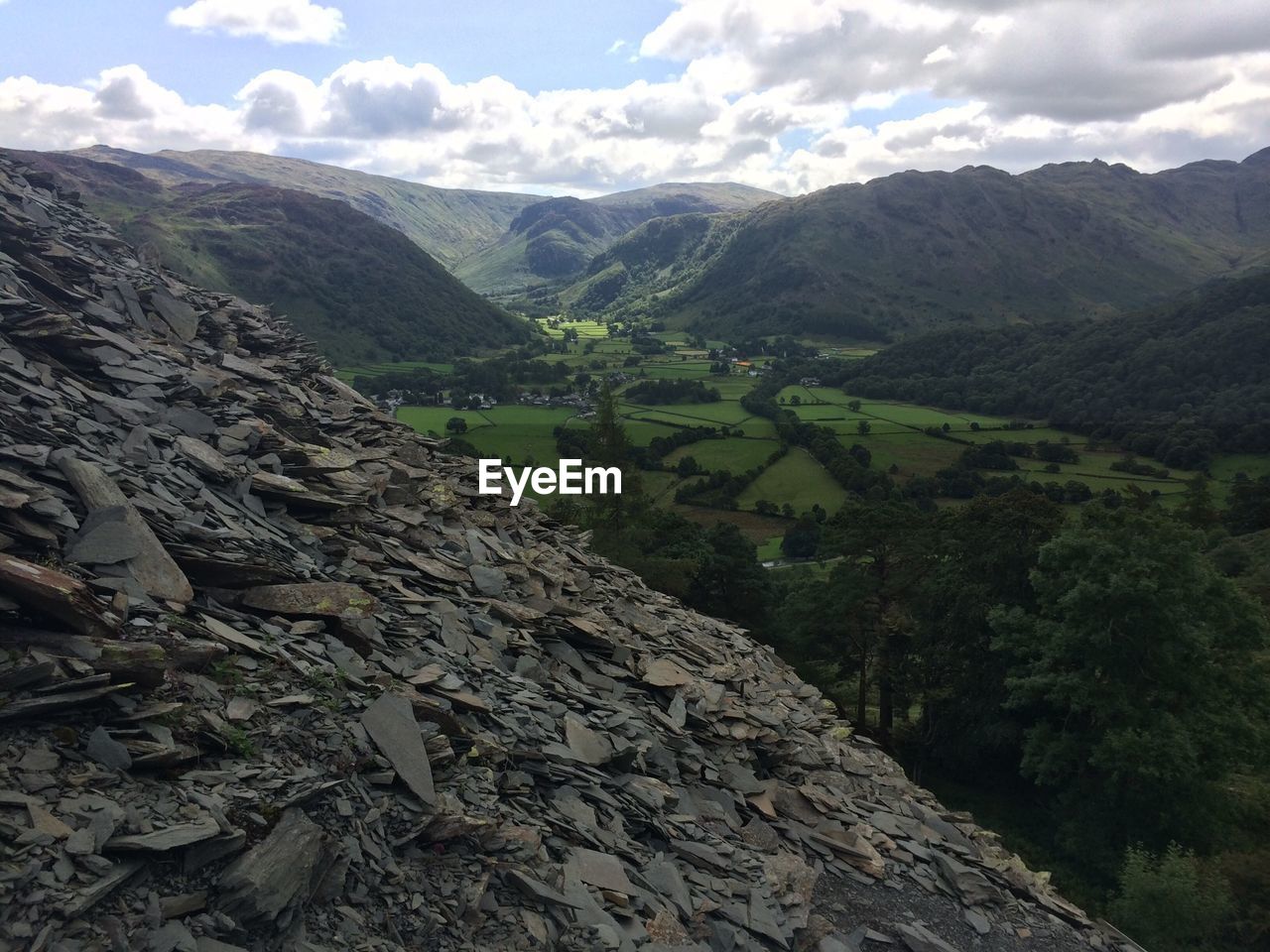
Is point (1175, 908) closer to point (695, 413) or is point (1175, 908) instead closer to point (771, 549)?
point (771, 549)

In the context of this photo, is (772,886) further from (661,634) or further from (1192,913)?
(1192,913)

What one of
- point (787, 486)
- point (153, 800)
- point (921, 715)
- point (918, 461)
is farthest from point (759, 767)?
point (918, 461)

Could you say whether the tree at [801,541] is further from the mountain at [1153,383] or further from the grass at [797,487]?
the mountain at [1153,383]

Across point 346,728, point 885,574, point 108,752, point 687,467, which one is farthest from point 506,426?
point 108,752

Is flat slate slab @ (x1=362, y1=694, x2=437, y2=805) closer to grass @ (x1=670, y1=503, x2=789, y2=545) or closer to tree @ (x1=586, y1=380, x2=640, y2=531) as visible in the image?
tree @ (x1=586, y1=380, x2=640, y2=531)

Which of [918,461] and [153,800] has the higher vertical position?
[153,800]

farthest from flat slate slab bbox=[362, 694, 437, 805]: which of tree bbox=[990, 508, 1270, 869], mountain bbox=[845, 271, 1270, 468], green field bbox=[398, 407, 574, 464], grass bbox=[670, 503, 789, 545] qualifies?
mountain bbox=[845, 271, 1270, 468]

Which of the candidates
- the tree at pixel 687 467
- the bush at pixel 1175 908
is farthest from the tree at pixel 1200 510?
the bush at pixel 1175 908
